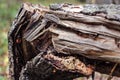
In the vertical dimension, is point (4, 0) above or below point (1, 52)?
above

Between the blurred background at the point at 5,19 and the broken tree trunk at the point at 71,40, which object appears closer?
the broken tree trunk at the point at 71,40

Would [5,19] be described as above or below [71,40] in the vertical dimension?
below

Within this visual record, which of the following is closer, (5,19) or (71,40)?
(71,40)

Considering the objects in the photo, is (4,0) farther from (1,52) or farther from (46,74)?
(46,74)

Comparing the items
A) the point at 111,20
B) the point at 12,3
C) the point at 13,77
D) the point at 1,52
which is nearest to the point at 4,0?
the point at 12,3

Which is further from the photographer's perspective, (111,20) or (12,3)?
(12,3)

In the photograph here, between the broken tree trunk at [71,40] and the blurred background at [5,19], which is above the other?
the broken tree trunk at [71,40]

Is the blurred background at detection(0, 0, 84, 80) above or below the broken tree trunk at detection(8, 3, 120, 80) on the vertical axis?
below

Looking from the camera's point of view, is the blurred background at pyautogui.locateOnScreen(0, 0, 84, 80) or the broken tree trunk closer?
the broken tree trunk
